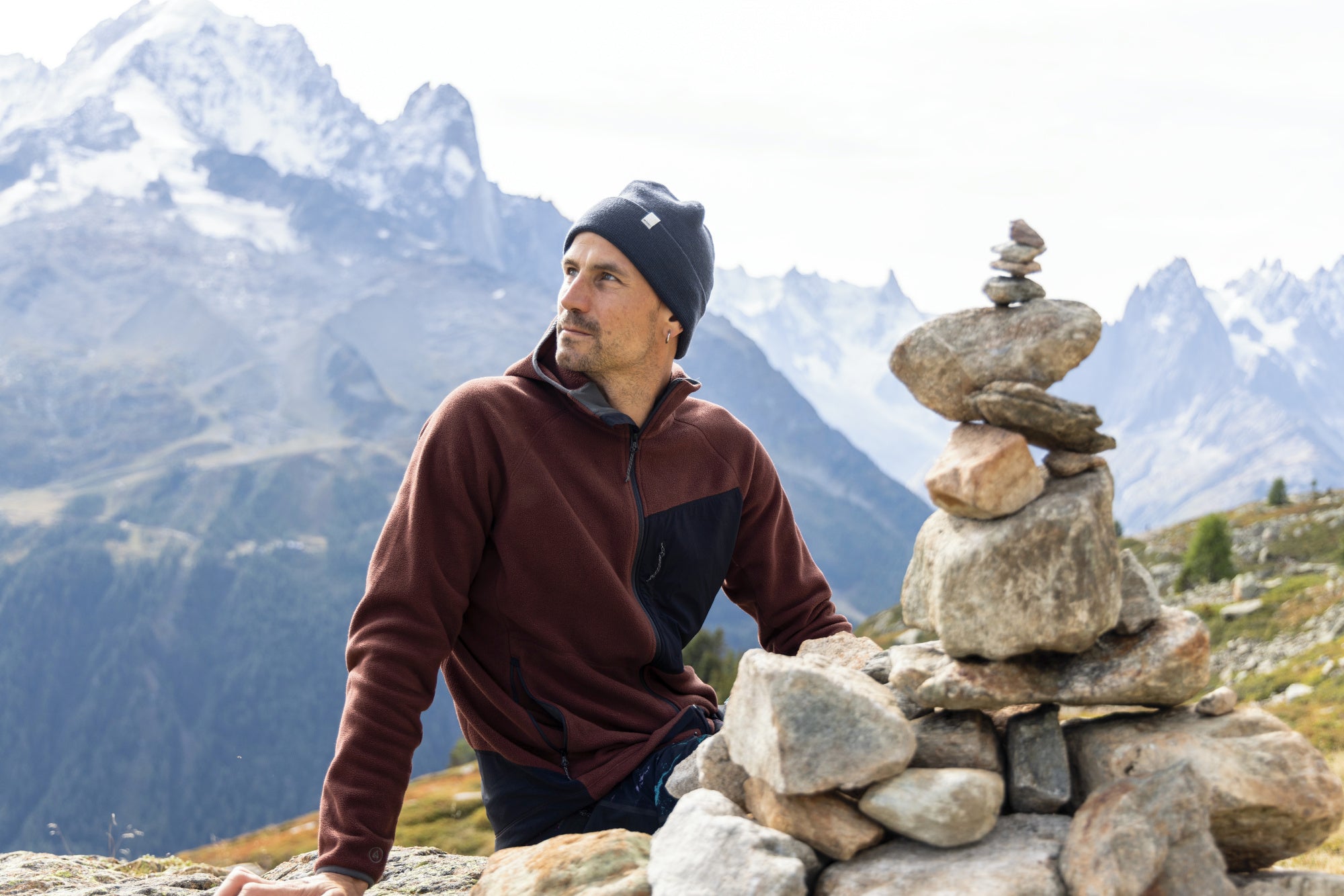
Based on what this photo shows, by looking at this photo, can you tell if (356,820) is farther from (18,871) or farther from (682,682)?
(18,871)

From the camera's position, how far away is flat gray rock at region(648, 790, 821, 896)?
13.7ft

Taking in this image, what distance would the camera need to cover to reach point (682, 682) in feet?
22.6

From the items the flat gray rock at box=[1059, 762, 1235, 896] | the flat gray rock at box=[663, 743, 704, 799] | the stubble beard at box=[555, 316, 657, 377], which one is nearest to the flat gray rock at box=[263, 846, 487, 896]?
the flat gray rock at box=[663, 743, 704, 799]

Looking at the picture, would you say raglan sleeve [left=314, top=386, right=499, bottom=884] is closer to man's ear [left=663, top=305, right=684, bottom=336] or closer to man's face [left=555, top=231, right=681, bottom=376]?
man's face [left=555, top=231, right=681, bottom=376]

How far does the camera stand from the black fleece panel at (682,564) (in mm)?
6559

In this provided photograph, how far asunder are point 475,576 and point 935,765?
303 centimetres

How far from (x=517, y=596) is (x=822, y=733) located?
2.39 metres

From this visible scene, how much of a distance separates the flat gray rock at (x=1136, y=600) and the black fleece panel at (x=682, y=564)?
2.91m

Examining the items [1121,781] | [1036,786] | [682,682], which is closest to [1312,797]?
[1121,781]

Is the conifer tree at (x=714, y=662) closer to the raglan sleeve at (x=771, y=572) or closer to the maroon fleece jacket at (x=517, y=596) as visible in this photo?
the raglan sleeve at (x=771, y=572)

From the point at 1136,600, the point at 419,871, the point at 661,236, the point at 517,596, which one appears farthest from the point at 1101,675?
the point at 419,871

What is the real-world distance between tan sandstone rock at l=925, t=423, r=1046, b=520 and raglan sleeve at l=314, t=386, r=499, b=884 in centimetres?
281

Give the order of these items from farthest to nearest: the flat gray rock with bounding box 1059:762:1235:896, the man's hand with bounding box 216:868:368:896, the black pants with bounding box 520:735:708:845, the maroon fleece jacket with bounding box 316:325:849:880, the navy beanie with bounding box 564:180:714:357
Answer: the navy beanie with bounding box 564:180:714:357
the black pants with bounding box 520:735:708:845
the maroon fleece jacket with bounding box 316:325:849:880
the man's hand with bounding box 216:868:368:896
the flat gray rock with bounding box 1059:762:1235:896

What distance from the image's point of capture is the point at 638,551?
255 inches
